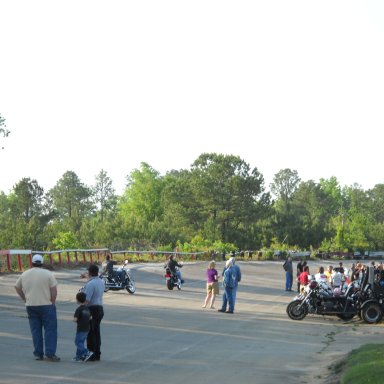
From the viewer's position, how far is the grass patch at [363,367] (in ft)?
39.4

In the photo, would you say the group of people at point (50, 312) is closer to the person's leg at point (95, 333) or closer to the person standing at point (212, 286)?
the person's leg at point (95, 333)

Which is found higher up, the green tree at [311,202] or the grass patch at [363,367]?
the green tree at [311,202]

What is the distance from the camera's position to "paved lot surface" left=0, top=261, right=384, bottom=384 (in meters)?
13.5

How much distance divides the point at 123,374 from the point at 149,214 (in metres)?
121

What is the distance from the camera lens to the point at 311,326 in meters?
24.1

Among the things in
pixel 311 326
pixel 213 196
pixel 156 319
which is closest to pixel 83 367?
pixel 156 319

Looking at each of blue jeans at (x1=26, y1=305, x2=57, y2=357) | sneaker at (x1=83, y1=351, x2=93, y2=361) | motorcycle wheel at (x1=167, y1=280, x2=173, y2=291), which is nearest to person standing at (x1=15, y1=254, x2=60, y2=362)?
blue jeans at (x1=26, y1=305, x2=57, y2=357)

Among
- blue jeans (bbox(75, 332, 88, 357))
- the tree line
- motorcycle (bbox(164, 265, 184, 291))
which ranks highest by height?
the tree line

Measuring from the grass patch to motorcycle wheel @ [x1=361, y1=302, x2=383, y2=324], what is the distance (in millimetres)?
8311

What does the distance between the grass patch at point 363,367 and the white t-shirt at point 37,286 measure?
4.84 metres

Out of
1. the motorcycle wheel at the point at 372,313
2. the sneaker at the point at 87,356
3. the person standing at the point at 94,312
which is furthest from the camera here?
the motorcycle wheel at the point at 372,313

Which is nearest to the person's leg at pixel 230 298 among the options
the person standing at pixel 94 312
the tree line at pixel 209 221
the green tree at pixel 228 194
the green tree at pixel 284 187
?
the person standing at pixel 94 312

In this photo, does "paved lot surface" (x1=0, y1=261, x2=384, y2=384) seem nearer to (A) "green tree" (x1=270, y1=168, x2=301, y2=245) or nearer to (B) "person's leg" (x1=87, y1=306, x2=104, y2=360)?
(B) "person's leg" (x1=87, y1=306, x2=104, y2=360)

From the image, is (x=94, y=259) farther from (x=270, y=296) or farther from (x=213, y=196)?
(x=213, y=196)
